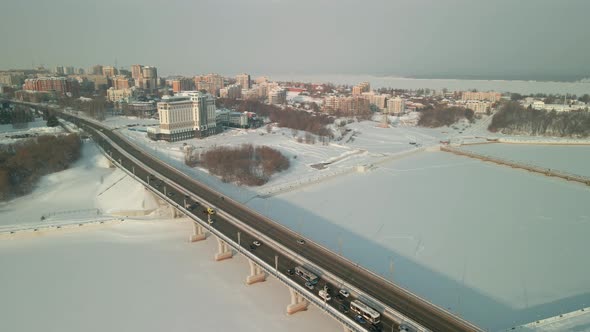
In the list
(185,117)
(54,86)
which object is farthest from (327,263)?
(54,86)

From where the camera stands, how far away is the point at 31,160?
957 inches

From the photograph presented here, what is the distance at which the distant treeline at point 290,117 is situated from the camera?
4291 cm

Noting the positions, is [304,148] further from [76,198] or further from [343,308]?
[343,308]

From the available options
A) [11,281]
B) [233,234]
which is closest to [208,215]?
[233,234]

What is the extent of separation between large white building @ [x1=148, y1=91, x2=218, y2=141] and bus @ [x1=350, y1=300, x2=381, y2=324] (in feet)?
98.8

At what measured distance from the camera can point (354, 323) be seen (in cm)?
891

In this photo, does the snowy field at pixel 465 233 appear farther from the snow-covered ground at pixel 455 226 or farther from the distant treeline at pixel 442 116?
the distant treeline at pixel 442 116

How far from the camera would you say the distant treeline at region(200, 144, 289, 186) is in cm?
2492

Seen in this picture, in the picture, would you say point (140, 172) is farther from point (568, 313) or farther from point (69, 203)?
point (568, 313)

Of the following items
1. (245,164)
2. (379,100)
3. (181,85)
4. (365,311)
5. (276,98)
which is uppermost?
(181,85)

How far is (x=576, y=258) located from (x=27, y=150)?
102 ft

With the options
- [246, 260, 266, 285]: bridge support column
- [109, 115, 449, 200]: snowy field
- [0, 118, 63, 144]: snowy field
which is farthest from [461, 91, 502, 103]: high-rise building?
[246, 260, 266, 285]: bridge support column

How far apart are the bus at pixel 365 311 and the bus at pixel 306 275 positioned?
5.06 ft

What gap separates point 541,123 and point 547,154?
13.6 m
